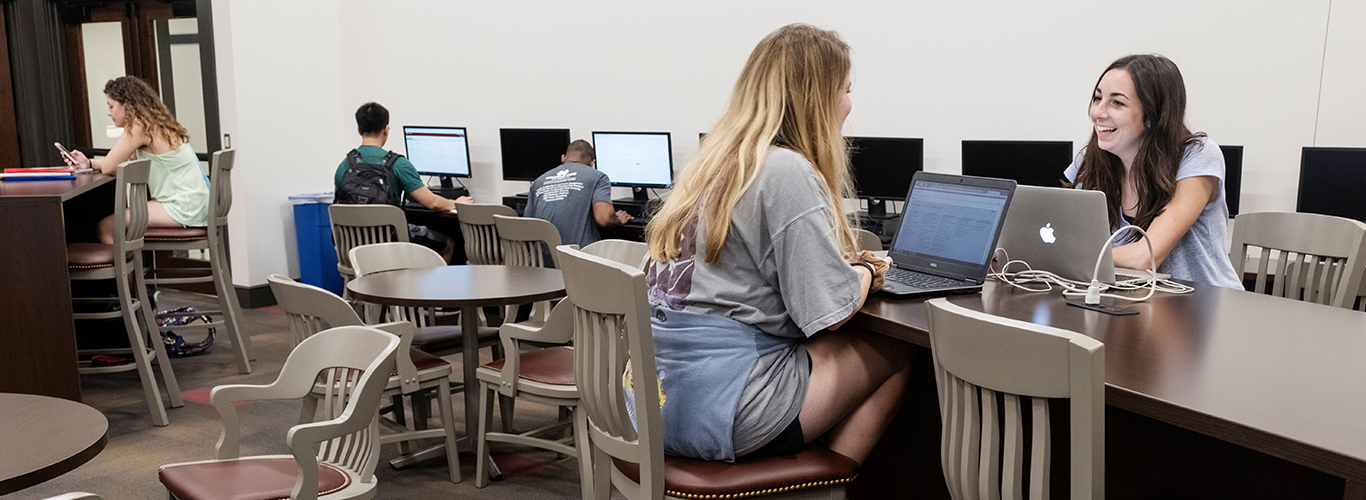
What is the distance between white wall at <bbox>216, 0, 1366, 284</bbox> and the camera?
3.60 meters

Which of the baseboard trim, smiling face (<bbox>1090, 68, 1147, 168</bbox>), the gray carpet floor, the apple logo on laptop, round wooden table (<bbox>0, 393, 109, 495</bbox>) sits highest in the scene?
smiling face (<bbox>1090, 68, 1147, 168</bbox>)

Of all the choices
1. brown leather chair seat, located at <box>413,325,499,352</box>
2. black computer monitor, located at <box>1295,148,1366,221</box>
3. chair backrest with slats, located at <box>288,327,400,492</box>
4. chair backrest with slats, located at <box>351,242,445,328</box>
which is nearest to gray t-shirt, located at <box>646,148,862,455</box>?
chair backrest with slats, located at <box>288,327,400,492</box>

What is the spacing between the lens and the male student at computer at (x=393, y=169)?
5.16 metres

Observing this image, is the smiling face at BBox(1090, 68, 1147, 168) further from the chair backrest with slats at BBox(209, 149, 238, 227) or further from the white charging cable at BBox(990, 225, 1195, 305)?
the chair backrest with slats at BBox(209, 149, 238, 227)

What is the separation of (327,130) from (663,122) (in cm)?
249

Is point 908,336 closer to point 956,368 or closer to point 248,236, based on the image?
point 956,368

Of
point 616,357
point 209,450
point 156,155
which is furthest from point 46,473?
point 156,155

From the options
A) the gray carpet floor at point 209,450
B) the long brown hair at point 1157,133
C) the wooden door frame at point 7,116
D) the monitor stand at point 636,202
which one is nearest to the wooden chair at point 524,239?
the gray carpet floor at point 209,450

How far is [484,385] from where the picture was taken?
2.96m

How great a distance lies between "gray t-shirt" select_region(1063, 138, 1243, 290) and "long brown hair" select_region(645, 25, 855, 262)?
1012mm

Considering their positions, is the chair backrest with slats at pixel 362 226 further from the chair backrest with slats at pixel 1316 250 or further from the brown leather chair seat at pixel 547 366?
the chair backrest with slats at pixel 1316 250

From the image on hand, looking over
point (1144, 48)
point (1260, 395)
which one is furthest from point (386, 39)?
point (1260, 395)

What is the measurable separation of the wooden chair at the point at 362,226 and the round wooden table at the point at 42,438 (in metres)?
2.44

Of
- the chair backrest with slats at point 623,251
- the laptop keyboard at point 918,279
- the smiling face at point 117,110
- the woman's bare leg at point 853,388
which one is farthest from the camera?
the smiling face at point 117,110
